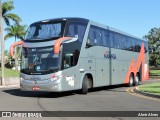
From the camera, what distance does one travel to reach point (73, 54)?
19.4 meters

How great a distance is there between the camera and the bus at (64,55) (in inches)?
727

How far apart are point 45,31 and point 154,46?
45562 millimetres

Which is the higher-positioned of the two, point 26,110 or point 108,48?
point 108,48

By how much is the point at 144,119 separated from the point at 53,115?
289 cm

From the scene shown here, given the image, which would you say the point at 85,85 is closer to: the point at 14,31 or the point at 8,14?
the point at 8,14

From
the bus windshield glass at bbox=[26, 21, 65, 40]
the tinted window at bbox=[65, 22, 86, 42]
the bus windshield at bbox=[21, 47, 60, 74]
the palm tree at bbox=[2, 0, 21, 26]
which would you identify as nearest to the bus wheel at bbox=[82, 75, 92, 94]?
the tinted window at bbox=[65, 22, 86, 42]

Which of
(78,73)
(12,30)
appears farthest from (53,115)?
(12,30)

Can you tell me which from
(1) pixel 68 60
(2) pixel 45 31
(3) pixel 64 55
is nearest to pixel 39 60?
(3) pixel 64 55

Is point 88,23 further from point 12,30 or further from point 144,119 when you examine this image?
point 12,30

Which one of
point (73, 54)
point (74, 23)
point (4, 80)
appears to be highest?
point (74, 23)

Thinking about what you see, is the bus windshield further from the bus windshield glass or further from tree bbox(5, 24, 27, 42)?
tree bbox(5, 24, 27, 42)

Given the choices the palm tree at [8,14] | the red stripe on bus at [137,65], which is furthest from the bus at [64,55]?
the palm tree at [8,14]


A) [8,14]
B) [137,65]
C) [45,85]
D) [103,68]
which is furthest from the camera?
[8,14]

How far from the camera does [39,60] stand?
18719mm
